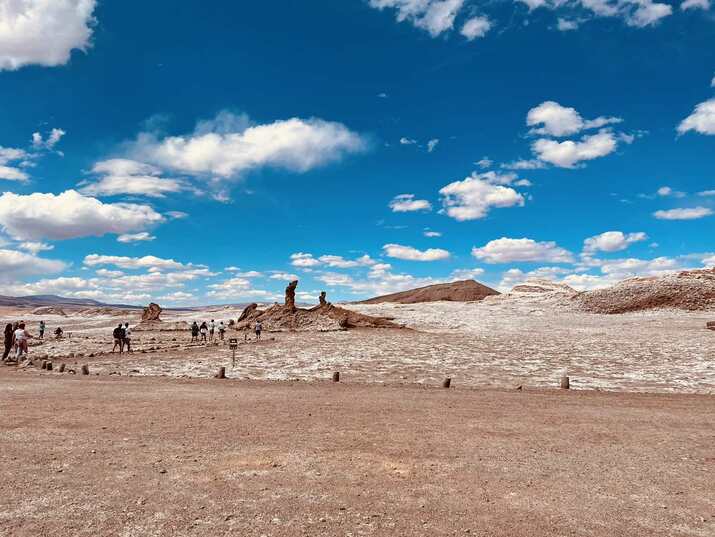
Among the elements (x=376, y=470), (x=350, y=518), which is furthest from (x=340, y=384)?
(x=350, y=518)

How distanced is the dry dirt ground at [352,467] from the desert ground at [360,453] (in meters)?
0.04

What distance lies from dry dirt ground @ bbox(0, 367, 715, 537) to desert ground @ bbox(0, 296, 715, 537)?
0.04 m

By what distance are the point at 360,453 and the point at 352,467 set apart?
2.95 feet

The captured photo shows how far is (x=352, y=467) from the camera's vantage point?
31.9 feet

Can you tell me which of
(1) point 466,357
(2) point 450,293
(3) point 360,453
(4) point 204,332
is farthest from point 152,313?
(2) point 450,293

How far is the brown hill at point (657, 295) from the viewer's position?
Answer: 2479 inches

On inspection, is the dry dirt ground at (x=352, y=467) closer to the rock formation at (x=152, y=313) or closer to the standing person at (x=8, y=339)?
the standing person at (x=8, y=339)

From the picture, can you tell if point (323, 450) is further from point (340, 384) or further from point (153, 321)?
point (153, 321)

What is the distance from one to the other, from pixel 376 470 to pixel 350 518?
205cm

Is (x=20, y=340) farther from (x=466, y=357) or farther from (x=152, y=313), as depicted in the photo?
(x=152, y=313)

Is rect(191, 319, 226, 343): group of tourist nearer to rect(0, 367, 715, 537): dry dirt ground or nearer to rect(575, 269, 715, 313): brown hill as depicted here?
rect(0, 367, 715, 537): dry dirt ground

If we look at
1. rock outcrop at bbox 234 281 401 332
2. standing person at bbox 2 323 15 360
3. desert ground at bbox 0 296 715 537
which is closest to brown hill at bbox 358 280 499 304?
rock outcrop at bbox 234 281 401 332

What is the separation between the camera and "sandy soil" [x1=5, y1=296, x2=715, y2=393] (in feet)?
72.6

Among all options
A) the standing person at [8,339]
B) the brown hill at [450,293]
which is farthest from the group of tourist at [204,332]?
the brown hill at [450,293]
